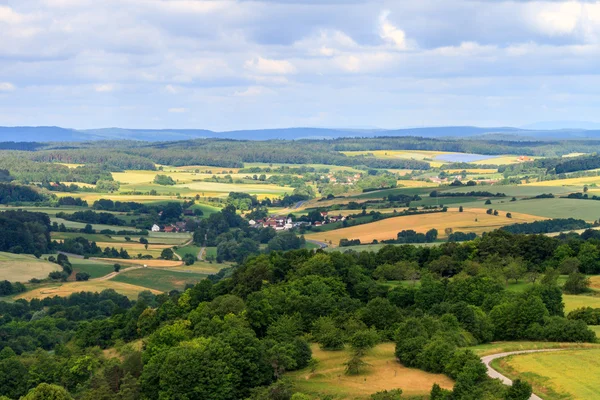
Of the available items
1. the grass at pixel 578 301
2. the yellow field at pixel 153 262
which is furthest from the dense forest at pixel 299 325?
the yellow field at pixel 153 262

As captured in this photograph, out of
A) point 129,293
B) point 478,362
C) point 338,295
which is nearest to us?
point 478,362

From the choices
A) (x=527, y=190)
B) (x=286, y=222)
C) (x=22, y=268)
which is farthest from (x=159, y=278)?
(x=527, y=190)

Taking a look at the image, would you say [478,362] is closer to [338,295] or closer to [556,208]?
[338,295]

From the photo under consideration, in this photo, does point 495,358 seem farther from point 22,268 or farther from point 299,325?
point 22,268

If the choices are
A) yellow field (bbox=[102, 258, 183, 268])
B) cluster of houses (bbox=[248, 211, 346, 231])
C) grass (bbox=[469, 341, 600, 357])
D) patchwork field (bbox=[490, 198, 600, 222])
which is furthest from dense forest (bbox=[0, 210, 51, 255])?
grass (bbox=[469, 341, 600, 357])

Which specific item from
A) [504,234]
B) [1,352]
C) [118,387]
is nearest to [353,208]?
[504,234]

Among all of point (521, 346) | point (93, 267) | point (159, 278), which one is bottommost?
point (93, 267)
